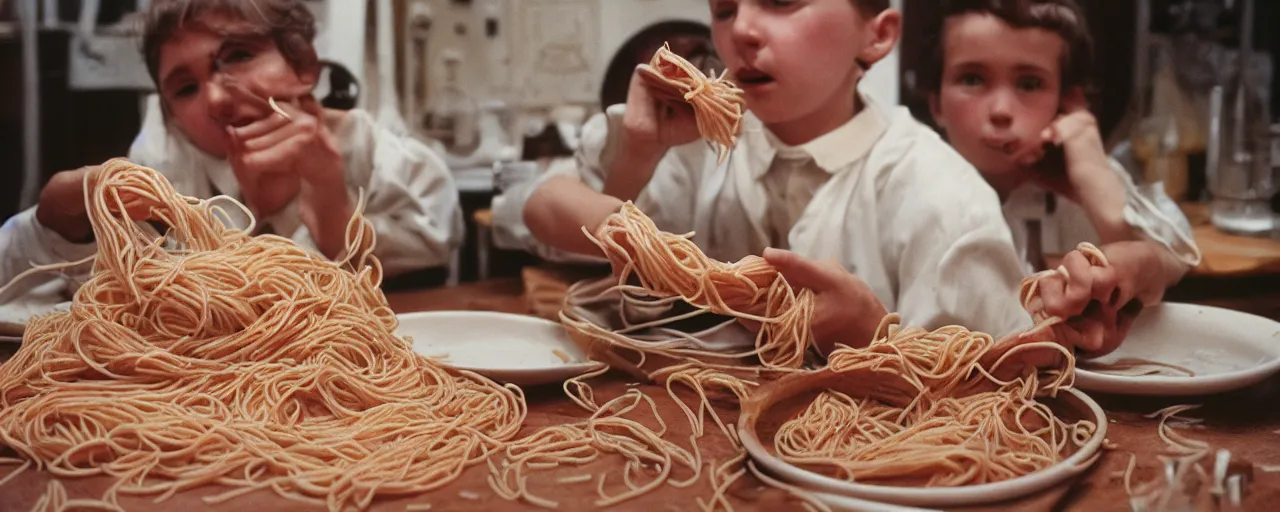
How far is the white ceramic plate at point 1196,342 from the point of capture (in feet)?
5.57

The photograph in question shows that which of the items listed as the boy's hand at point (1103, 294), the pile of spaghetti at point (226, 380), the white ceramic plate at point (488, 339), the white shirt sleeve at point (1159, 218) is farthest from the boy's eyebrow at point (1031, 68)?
the pile of spaghetti at point (226, 380)

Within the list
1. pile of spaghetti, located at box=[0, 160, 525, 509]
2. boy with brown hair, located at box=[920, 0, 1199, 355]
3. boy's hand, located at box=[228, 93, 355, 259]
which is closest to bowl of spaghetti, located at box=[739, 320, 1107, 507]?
boy with brown hair, located at box=[920, 0, 1199, 355]

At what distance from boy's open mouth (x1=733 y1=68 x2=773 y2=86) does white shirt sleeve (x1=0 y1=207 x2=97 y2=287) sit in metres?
1.17

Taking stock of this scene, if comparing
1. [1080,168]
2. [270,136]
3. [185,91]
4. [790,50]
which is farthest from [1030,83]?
[185,91]

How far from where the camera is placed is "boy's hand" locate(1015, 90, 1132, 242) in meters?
1.83

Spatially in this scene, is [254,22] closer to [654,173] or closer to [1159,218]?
[654,173]

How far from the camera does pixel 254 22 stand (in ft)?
5.83

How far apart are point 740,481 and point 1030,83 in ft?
3.12

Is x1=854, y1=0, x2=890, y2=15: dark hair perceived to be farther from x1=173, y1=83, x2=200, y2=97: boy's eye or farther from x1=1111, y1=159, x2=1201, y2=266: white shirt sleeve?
x1=173, y1=83, x2=200, y2=97: boy's eye

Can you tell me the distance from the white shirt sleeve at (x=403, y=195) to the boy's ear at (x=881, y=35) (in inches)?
32.3

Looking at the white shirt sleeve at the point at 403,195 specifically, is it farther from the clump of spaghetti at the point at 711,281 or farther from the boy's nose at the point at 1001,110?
the boy's nose at the point at 1001,110

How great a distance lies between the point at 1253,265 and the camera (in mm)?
2016

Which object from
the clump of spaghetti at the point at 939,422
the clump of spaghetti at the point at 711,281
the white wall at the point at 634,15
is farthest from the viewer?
the white wall at the point at 634,15

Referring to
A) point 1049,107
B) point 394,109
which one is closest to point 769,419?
point 1049,107
